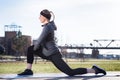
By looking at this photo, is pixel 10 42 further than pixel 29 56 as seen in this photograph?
Yes

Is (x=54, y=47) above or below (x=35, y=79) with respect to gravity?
above

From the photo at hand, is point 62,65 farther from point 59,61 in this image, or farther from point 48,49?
point 48,49

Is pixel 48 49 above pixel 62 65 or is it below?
above

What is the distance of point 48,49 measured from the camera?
683cm

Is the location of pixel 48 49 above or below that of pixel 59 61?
above

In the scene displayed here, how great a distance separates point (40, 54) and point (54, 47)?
12.3 inches

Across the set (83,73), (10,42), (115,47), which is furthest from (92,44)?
(83,73)

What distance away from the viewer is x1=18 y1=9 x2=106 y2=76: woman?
22.3 ft

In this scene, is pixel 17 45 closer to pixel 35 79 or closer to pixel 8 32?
pixel 8 32

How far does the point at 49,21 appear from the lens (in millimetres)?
6957

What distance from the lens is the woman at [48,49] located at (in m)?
6.81

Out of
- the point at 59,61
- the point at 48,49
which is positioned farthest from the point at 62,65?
the point at 48,49

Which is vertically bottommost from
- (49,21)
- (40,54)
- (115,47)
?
(115,47)

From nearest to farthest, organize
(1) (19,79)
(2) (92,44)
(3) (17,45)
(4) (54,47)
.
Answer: (1) (19,79) → (4) (54,47) → (3) (17,45) → (2) (92,44)
